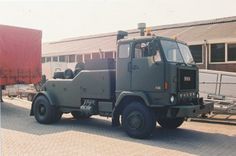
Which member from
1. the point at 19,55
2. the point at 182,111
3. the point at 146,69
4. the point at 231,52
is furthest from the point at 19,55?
the point at 231,52

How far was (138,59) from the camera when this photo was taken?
9.24 m

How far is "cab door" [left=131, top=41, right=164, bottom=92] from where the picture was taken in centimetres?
888

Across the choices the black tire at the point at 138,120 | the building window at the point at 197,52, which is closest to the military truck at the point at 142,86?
the black tire at the point at 138,120

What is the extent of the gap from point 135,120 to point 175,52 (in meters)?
2.18

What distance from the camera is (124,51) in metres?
9.62

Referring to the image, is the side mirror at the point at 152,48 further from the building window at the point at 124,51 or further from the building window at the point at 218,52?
the building window at the point at 218,52

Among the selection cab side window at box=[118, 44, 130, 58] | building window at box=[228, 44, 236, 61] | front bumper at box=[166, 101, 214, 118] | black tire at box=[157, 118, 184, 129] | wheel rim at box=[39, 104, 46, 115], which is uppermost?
building window at box=[228, 44, 236, 61]

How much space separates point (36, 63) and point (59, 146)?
30.2ft

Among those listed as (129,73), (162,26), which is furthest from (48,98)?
(162,26)

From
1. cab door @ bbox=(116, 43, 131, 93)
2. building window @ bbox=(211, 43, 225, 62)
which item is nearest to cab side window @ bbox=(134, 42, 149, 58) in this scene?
cab door @ bbox=(116, 43, 131, 93)

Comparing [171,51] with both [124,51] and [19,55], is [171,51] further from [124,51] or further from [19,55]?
[19,55]

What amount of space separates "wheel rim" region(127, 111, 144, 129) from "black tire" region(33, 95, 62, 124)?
3.38 m

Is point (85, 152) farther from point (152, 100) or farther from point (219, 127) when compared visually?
point (219, 127)

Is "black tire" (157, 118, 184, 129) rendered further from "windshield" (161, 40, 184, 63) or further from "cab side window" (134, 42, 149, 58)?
"cab side window" (134, 42, 149, 58)
